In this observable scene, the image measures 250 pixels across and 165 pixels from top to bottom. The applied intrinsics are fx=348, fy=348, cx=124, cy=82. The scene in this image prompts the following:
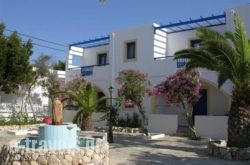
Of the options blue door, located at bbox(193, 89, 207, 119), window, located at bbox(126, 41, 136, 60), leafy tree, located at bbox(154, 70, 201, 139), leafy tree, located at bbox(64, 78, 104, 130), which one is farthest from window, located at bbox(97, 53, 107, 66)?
leafy tree, located at bbox(64, 78, 104, 130)

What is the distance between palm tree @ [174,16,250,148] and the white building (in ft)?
16.7

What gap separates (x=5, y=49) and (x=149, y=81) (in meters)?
10.2

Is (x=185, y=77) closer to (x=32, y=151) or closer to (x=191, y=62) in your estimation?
(x=191, y=62)

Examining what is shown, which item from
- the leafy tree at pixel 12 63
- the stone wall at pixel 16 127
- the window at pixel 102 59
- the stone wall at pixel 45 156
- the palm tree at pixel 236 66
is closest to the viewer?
the stone wall at pixel 45 156

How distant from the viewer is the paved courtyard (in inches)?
456

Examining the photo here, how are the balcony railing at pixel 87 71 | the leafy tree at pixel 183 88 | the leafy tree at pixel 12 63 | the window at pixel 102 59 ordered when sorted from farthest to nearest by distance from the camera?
the window at pixel 102 59 < the balcony railing at pixel 87 71 < the leafy tree at pixel 12 63 < the leafy tree at pixel 183 88

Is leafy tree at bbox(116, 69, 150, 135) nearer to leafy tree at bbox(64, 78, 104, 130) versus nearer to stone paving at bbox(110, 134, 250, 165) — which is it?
leafy tree at bbox(64, 78, 104, 130)

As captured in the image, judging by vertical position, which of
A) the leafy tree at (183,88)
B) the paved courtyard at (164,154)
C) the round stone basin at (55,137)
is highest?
the leafy tree at (183,88)

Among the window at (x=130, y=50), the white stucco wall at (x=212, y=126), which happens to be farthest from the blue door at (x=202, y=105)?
the window at (x=130, y=50)

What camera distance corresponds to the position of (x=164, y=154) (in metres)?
13.1

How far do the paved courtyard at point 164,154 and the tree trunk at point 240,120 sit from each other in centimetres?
103

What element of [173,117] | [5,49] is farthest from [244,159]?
[5,49]

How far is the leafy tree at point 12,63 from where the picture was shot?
23.9 meters

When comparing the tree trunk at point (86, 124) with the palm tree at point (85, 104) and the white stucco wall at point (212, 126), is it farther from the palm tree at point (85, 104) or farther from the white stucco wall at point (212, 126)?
the white stucco wall at point (212, 126)
